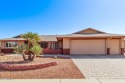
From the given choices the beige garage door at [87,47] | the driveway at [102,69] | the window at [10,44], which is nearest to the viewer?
the driveway at [102,69]

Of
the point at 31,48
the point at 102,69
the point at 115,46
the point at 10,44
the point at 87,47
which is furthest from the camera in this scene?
the point at 10,44

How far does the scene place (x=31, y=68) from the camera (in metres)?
8.51

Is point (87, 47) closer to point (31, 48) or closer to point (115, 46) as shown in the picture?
point (115, 46)

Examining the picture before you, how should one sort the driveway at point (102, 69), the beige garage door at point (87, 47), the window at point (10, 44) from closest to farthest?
the driveway at point (102, 69)
the beige garage door at point (87, 47)
the window at point (10, 44)

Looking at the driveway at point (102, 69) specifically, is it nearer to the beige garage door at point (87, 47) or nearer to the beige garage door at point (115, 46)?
the beige garage door at point (87, 47)

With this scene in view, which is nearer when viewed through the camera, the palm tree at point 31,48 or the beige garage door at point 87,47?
the palm tree at point 31,48

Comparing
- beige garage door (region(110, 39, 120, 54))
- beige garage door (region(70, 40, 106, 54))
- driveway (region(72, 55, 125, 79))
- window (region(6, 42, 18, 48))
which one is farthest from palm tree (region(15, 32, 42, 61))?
window (region(6, 42, 18, 48))

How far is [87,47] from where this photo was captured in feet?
70.5

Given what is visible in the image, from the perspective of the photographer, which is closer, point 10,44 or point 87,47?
point 87,47

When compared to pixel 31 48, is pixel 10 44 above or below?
below

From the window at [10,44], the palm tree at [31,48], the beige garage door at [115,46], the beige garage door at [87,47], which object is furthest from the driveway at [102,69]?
the window at [10,44]

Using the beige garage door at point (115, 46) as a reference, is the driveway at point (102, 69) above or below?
below

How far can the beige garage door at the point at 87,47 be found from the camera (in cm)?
2134

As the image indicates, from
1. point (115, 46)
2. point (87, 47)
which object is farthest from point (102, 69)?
point (115, 46)
